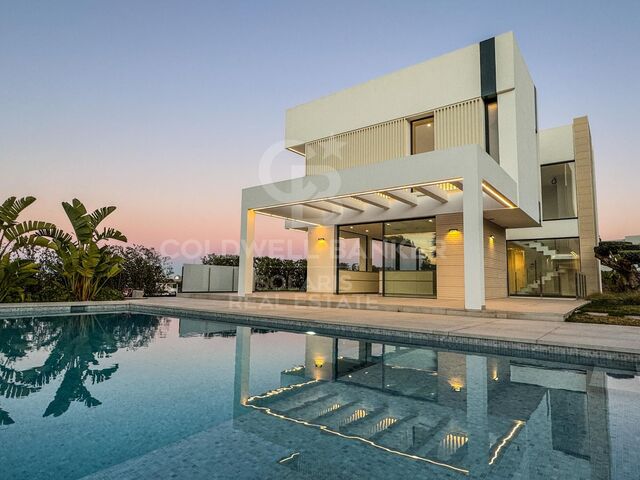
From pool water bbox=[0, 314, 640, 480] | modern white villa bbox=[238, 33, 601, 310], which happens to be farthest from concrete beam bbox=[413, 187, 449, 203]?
pool water bbox=[0, 314, 640, 480]

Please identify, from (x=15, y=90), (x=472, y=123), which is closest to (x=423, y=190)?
(x=472, y=123)

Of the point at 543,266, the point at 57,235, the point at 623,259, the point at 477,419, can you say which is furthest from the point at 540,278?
the point at 57,235

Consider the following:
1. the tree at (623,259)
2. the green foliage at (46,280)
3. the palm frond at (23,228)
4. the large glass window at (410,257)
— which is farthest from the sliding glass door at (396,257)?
the palm frond at (23,228)

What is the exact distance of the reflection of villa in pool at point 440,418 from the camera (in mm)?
2199

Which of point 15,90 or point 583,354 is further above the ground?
point 15,90

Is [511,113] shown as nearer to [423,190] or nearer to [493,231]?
[423,190]

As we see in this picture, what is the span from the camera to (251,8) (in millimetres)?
12594

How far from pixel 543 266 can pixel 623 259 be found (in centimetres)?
287

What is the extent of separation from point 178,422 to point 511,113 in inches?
467

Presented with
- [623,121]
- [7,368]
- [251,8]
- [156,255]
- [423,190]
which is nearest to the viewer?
[7,368]

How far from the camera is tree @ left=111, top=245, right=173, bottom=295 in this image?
15.6 metres

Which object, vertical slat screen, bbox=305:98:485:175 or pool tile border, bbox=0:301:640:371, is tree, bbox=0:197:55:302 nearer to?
pool tile border, bbox=0:301:640:371

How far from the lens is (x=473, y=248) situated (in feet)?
26.4

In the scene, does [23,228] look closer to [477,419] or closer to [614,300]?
[477,419]
